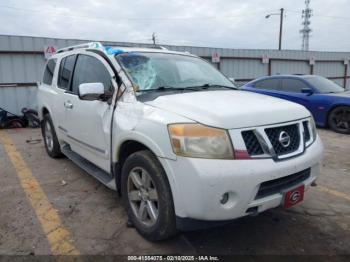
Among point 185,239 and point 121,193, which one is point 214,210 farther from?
point 121,193

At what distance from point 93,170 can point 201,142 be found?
190 centimetres

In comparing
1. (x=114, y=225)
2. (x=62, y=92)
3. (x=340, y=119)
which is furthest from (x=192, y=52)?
(x=114, y=225)

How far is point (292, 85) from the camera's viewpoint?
28.9ft

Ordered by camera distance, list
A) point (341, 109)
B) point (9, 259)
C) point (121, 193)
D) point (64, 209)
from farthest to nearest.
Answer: point (341, 109) < point (64, 209) < point (121, 193) < point (9, 259)

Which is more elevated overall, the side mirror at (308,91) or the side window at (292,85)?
the side window at (292,85)

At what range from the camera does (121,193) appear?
3115 mm

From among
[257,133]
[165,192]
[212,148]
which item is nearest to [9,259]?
[165,192]

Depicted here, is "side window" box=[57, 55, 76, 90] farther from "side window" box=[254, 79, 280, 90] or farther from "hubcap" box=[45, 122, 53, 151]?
"side window" box=[254, 79, 280, 90]

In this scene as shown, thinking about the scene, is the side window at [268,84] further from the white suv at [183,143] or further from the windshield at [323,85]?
the white suv at [183,143]

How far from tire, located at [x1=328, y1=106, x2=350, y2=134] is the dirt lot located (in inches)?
148

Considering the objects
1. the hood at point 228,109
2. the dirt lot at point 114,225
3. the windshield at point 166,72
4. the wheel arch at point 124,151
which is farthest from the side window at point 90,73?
the dirt lot at point 114,225

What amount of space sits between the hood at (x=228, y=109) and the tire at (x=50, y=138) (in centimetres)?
301

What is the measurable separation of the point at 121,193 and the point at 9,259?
109cm

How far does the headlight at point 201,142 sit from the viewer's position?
2229 millimetres
